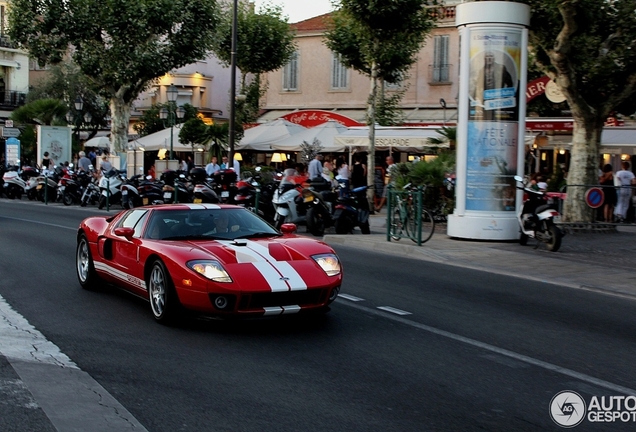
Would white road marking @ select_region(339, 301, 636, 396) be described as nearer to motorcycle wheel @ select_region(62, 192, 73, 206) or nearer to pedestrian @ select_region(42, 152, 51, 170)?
motorcycle wheel @ select_region(62, 192, 73, 206)

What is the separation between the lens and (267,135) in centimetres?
3519

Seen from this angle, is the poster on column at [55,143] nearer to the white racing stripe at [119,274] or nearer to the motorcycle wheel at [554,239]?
the motorcycle wheel at [554,239]

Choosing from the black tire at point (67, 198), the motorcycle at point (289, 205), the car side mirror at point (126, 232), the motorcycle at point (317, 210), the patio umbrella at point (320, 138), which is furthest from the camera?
the patio umbrella at point (320, 138)

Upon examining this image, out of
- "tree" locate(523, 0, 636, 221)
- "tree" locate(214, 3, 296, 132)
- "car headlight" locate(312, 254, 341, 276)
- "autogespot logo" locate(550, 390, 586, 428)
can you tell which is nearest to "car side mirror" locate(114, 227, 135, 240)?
"car headlight" locate(312, 254, 341, 276)

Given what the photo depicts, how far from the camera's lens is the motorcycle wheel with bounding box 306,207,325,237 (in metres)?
18.5

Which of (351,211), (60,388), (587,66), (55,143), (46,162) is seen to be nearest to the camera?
(60,388)

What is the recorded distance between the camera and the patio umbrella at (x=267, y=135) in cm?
3438

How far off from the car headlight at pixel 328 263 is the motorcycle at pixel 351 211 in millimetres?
9891

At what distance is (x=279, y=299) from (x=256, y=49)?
41.2 metres

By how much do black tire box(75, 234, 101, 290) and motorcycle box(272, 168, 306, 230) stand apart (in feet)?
27.7

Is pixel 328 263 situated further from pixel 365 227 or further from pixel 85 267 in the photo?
pixel 365 227

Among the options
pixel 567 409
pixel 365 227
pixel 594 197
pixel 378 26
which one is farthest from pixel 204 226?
pixel 378 26

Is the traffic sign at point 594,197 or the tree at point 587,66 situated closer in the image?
the traffic sign at point 594,197

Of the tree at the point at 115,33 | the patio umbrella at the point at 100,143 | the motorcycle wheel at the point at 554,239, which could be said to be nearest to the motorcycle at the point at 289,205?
the motorcycle wheel at the point at 554,239
